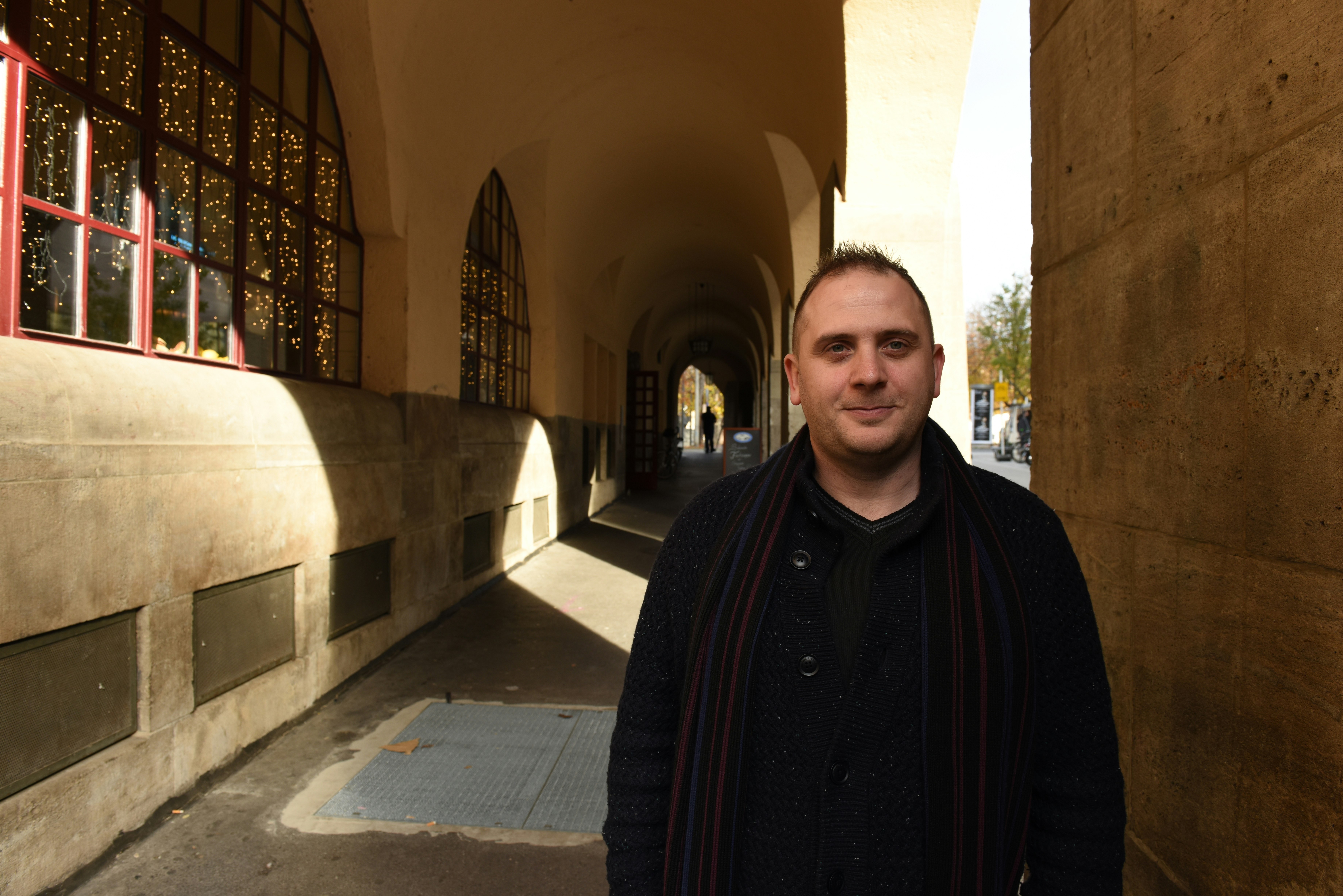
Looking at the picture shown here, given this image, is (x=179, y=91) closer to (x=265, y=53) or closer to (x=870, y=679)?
(x=265, y=53)

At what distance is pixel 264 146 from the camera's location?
4.45 metres

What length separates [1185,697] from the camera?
1.78m

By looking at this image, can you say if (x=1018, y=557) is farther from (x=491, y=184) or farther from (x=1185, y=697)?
(x=491, y=184)

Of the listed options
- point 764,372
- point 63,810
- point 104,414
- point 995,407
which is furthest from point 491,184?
point 995,407

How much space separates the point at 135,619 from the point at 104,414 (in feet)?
2.61

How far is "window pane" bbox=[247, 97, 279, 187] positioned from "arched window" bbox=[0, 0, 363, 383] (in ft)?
0.04

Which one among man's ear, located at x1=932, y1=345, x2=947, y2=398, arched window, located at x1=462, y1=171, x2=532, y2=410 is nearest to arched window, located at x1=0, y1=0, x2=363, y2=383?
arched window, located at x1=462, y1=171, x2=532, y2=410

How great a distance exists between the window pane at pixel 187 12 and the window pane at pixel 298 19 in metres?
0.88

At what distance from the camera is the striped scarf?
3.98ft

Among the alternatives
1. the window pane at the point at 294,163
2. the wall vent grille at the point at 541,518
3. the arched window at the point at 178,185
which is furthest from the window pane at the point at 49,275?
the wall vent grille at the point at 541,518

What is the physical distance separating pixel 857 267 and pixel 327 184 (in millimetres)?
4773

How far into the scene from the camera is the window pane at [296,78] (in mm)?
4691

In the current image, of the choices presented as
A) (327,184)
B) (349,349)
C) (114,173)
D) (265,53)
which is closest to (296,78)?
(265,53)

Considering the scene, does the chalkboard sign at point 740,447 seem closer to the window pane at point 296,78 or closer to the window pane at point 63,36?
the window pane at point 296,78
